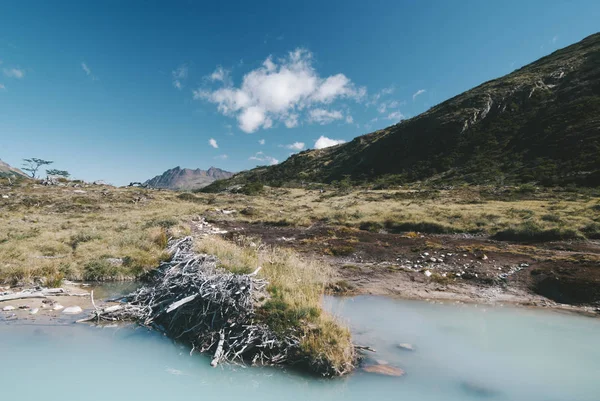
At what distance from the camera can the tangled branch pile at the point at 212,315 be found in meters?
8.03

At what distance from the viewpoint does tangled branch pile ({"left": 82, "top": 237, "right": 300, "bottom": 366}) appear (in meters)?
8.03

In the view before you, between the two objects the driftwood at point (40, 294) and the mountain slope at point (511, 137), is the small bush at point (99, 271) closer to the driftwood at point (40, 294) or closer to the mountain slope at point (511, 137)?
the driftwood at point (40, 294)

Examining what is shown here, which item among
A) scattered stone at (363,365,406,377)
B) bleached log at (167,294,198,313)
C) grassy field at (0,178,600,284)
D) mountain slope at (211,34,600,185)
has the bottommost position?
scattered stone at (363,365,406,377)

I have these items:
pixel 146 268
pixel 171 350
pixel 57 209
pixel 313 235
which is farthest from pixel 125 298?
pixel 57 209

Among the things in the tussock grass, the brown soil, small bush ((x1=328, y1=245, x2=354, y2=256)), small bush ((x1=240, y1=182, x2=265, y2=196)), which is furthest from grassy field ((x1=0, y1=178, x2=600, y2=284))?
small bush ((x1=240, y1=182, x2=265, y2=196))

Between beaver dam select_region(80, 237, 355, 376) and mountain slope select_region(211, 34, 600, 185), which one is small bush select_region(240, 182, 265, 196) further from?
beaver dam select_region(80, 237, 355, 376)

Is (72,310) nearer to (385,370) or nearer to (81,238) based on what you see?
(385,370)

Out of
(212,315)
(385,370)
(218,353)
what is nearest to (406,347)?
(385,370)

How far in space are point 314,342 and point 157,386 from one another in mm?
3721

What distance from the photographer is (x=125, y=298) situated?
1192 cm

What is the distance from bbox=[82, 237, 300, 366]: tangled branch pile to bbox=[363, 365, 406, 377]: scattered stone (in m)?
1.90

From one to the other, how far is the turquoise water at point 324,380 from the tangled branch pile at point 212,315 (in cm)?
40

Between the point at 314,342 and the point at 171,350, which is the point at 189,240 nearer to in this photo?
the point at 171,350

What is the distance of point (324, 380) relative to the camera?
292 inches
